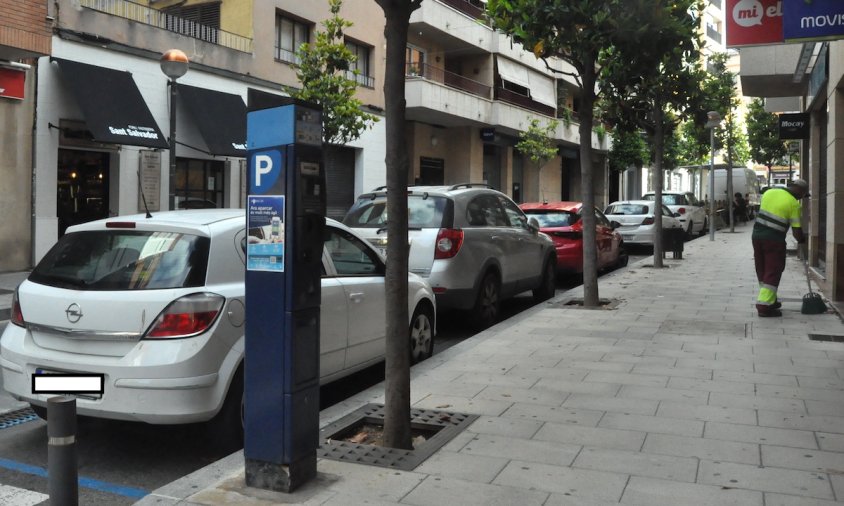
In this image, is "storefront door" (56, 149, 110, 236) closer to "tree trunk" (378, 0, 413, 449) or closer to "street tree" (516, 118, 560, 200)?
"tree trunk" (378, 0, 413, 449)

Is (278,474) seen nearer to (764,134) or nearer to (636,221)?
(636,221)

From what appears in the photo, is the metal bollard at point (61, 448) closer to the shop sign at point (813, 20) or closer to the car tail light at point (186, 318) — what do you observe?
the car tail light at point (186, 318)

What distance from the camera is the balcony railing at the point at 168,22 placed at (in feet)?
56.5

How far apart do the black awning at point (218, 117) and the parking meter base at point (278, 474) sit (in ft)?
51.7

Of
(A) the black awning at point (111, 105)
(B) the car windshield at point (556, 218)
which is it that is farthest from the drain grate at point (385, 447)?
(A) the black awning at point (111, 105)

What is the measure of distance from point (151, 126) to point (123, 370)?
46.3 ft

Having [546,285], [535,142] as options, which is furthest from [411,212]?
[535,142]

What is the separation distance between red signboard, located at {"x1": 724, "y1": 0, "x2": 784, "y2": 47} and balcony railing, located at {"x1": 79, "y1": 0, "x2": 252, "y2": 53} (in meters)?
13.4

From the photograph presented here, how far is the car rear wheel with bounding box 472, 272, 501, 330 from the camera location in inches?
365

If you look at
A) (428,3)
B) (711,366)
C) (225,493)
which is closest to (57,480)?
(225,493)

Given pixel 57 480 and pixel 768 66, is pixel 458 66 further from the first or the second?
pixel 57 480

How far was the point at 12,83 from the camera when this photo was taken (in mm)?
14867

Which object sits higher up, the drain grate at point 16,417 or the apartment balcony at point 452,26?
the apartment balcony at point 452,26

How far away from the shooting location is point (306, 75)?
18.6 m
